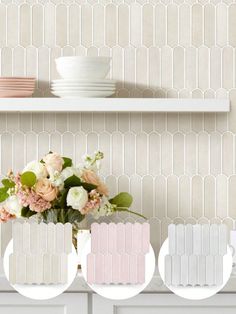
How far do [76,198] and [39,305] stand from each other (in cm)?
37

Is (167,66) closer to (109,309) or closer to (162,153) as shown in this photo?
(162,153)

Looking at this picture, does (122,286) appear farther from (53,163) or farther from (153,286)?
(53,163)

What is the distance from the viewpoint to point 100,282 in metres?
1.92

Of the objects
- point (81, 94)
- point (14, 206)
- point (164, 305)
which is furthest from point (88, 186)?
point (164, 305)

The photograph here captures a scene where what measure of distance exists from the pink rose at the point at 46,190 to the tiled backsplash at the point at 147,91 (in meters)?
0.47

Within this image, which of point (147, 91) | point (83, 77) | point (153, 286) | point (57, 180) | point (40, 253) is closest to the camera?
point (40, 253)

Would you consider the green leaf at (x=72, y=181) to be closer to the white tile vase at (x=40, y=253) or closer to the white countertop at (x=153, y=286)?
the white countertop at (x=153, y=286)

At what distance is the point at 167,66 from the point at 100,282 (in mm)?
1576

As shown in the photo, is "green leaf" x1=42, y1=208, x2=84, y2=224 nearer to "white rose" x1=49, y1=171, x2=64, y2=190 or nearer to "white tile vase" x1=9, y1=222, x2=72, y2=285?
"white rose" x1=49, y1=171, x2=64, y2=190

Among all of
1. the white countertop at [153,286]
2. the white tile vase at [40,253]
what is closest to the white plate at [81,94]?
the white countertop at [153,286]

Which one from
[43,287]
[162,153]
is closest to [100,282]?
[43,287]

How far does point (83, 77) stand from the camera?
313cm

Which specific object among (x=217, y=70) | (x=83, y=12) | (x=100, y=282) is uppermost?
(x=83, y=12)

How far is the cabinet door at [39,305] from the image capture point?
283 cm
